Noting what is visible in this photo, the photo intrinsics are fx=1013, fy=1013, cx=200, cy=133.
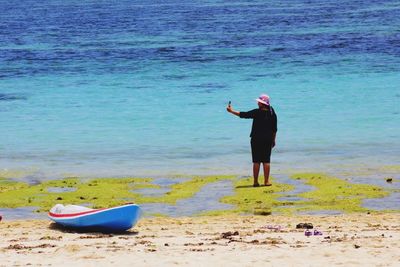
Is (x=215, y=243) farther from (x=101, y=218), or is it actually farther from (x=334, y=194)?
(x=334, y=194)

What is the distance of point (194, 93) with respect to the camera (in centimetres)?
3472

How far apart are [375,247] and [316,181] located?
624 centimetres

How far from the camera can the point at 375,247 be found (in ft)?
38.7

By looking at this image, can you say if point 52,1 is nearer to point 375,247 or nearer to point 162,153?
point 162,153

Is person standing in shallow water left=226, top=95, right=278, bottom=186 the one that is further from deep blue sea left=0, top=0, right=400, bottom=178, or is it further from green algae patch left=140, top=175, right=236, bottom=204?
deep blue sea left=0, top=0, right=400, bottom=178

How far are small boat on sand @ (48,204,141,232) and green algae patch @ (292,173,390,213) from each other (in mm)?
3223

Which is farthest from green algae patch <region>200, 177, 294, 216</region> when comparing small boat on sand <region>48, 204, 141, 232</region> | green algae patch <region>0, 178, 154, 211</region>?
small boat on sand <region>48, 204, 141, 232</region>

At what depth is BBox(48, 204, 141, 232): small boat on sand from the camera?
525 inches

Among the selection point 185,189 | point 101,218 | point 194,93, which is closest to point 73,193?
point 185,189

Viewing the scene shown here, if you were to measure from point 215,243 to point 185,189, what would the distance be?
5335 mm

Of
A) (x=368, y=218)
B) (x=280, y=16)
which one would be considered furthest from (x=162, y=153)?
(x=280, y=16)

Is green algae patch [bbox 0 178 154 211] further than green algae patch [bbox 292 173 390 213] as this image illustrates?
Yes

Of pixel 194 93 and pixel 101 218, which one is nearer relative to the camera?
pixel 101 218

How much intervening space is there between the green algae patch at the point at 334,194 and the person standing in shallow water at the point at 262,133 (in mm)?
888
